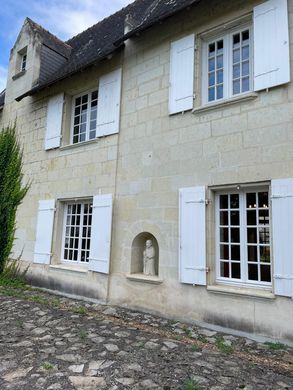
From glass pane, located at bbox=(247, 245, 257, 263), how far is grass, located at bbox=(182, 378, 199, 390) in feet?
6.92

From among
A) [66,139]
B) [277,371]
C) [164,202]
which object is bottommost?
[277,371]

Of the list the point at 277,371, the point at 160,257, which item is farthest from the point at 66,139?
the point at 277,371

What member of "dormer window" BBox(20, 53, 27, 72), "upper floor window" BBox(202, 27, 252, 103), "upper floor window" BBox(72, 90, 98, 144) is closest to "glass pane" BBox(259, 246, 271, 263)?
"upper floor window" BBox(202, 27, 252, 103)

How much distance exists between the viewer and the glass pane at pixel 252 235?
472 centimetres

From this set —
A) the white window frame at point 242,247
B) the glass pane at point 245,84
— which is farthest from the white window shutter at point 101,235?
the glass pane at point 245,84

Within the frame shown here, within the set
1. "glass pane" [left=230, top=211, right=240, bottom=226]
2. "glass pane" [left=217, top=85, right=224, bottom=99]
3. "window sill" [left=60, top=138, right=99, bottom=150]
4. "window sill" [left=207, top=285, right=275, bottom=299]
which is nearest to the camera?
"window sill" [left=207, top=285, right=275, bottom=299]

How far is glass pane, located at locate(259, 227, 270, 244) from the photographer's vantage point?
15.2 feet

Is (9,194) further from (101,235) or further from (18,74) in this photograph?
(101,235)

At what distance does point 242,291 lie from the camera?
14.7ft

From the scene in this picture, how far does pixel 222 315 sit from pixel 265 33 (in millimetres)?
4116

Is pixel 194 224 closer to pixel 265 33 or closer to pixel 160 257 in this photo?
pixel 160 257

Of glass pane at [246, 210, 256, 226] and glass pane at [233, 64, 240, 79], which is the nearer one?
glass pane at [246, 210, 256, 226]

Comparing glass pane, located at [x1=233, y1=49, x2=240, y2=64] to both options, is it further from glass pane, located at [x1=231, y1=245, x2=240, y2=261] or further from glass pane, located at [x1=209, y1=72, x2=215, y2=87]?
glass pane, located at [x1=231, y1=245, x2=240, y2=261]

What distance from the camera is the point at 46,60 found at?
29.2 feet
